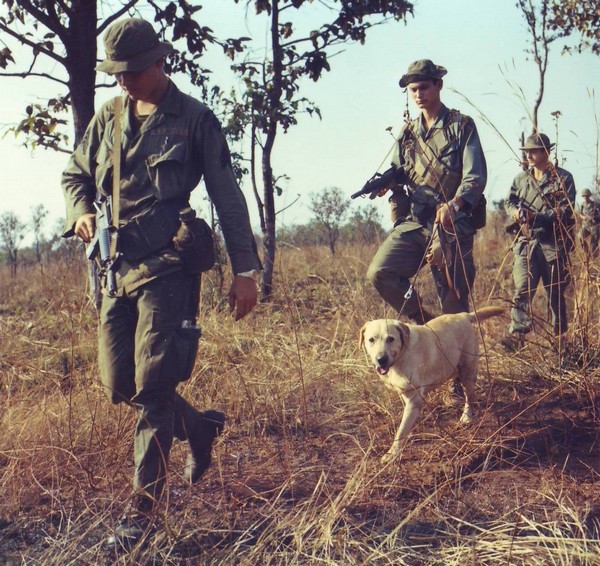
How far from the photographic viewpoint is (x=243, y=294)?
343 cm

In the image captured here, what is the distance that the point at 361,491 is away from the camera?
340 cm

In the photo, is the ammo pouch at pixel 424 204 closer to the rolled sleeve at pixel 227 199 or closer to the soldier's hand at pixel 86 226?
the rolled sleeve at pixel 227 199

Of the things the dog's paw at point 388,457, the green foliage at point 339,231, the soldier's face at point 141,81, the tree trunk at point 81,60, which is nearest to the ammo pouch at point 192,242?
the soldier's face at point 141,81

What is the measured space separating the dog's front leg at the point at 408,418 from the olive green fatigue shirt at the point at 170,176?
120cm

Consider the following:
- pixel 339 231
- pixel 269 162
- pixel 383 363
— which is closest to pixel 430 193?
pixel 383 363

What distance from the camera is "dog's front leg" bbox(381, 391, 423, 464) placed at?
3.98m

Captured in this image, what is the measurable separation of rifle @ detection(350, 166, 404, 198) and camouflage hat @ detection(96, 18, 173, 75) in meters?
2.04

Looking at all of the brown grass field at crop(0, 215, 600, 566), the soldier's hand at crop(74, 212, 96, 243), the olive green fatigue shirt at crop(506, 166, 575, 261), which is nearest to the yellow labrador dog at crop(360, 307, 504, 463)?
the brown grass field at crop(0, 215, 600, 566)

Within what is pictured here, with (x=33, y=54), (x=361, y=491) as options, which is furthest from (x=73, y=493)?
(x=33, y=54)

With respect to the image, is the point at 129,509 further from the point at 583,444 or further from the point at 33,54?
the point at 33,54

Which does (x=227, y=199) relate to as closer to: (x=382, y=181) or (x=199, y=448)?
(x=199, y=448)

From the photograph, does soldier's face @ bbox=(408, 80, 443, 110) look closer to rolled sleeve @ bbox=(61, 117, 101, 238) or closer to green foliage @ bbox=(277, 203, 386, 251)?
rolled sleeve @ bbox=(61, 117, 101, 238)

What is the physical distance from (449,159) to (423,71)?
0.56m

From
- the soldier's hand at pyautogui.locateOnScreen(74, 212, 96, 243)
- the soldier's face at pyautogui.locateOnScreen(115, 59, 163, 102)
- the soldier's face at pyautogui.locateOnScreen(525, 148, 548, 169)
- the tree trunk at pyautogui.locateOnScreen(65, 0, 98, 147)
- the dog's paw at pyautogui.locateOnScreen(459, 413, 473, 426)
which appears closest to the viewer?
the soldier's face at pyautogui.locateOnScreen(115, 59, 163, 102)
